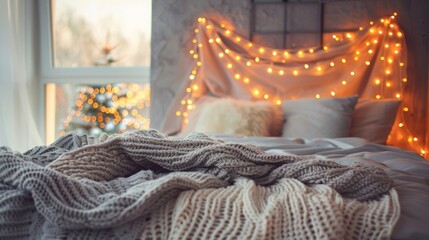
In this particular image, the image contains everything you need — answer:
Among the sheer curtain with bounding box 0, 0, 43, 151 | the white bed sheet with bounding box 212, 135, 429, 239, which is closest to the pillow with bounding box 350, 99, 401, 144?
the white bed sheet with bounding box 212, 135, 429, 239

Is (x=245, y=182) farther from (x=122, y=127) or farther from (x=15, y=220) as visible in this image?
(x=122, y=127)

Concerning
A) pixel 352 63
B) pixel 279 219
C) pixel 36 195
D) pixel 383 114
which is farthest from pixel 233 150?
pixel 352 63

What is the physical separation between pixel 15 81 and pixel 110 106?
0.68 meters

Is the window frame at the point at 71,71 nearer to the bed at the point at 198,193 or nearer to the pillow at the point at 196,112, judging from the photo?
the pillow at the point at 196,112

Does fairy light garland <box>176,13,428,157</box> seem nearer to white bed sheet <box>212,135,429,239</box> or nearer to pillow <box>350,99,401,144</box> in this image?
pillow <box>350,99,401,144</box>

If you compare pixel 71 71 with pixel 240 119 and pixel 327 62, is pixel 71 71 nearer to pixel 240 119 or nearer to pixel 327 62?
Result: pixel 240 119

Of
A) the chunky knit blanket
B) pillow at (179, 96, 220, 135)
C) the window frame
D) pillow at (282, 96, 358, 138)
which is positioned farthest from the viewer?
the window frame

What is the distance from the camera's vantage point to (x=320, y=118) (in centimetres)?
231

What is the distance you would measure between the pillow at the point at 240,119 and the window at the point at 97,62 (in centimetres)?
84

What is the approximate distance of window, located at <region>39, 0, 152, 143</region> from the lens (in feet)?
10.2

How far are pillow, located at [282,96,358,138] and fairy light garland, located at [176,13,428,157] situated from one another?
0.30 m

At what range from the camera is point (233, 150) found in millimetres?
914

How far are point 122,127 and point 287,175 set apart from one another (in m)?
2.40

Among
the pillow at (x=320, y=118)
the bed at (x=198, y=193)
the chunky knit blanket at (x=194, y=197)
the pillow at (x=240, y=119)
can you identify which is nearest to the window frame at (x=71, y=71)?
the pillow at (x=240, y=119)
